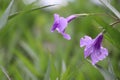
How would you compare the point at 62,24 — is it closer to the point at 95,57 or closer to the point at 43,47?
the point at 95,57

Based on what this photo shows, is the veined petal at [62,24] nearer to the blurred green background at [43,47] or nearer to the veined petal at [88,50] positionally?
the veined petal at [88,50]

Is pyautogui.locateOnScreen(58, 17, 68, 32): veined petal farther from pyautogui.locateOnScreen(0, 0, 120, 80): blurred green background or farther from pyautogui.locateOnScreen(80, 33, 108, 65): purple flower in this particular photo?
pyautogui.locateOnScreen(0, 0, 120, 80): blurred green background

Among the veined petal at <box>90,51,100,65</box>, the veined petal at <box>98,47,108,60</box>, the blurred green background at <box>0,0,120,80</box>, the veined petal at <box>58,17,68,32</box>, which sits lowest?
the blurred green background at <box>0,0,120,80</box>

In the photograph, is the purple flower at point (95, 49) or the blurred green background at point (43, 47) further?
the blurred green background at point (43, 47)

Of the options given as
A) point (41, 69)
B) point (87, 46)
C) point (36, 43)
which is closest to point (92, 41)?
point (87, 46)

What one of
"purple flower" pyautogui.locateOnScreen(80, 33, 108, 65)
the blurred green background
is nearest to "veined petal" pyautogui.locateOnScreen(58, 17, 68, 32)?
"purple flower" pyautogui.locateOnScreen(80, 33, 108, 65)

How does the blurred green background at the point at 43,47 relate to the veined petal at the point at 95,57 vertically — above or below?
below

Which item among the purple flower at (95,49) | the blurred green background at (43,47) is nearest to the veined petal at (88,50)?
the purple flower at (95,49)

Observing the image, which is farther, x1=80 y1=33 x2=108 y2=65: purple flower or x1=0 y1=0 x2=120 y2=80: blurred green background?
x1=0 y1=0 x2=120 y2=80: blurred green background

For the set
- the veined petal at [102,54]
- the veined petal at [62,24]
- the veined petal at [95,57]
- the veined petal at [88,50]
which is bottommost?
the veined petal at [95,57]

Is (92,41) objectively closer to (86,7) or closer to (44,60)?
(44,60)

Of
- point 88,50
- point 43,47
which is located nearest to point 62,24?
point 88,50

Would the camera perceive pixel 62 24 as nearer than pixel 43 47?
Yes
